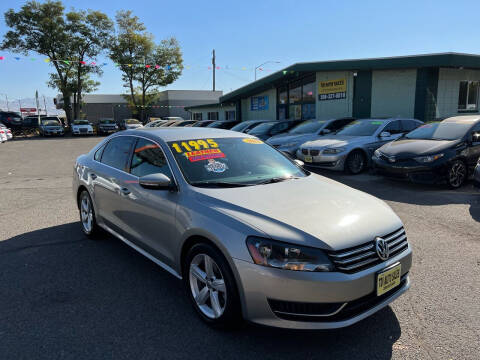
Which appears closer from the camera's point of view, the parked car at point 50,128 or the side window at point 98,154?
the side window at point 98,154

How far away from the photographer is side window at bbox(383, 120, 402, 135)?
412 inches

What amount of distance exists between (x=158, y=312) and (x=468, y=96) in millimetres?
17672

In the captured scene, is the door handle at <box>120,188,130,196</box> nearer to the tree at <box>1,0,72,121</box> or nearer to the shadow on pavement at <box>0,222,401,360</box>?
the shadow on pavement at <box>0,222,401,360</box>

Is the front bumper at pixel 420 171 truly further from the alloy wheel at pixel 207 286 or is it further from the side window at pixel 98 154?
the alloy wheel at pixel 207 286

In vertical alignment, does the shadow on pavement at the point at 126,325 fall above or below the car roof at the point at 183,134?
below

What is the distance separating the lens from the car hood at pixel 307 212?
98.0 inches

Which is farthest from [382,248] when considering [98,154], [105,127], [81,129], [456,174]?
[105,127]

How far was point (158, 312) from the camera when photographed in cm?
312

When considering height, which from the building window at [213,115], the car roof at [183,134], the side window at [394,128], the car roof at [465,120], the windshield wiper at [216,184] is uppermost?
the building window at [213,115]

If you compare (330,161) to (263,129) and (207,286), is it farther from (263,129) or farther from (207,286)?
(207,286)

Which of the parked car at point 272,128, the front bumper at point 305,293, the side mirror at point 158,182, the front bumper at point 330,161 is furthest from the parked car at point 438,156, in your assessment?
the parked car at point 272,128

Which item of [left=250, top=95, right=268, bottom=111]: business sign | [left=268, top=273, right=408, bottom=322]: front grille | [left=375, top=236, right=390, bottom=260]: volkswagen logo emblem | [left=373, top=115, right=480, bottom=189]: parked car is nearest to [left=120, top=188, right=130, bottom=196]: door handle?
[left=268, top=273, right=408, bottom=322]: front grille

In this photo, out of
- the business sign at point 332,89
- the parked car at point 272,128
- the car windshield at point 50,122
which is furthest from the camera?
the car windshield at point 50,122

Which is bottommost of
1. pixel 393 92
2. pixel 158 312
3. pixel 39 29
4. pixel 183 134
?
pixel 158 312
